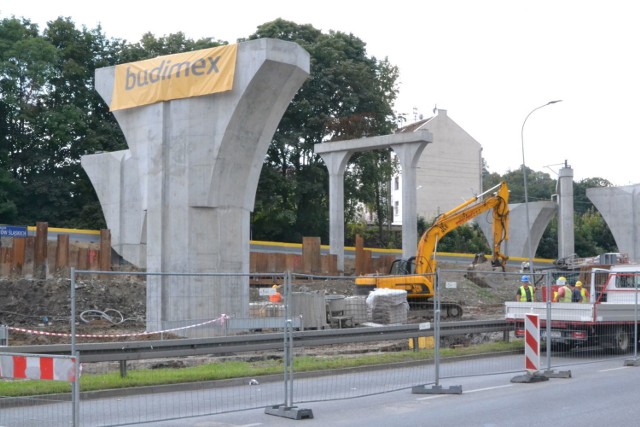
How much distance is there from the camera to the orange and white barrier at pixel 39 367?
7.96m

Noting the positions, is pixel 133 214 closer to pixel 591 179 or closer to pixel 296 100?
pixel 296 100

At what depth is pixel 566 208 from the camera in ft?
159

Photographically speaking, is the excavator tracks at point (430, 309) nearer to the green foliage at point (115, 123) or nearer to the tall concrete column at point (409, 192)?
the tall concrete column at point (409, 192)

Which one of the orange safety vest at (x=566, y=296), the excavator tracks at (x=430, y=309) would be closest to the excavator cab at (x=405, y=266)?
the excavator tracks at (x=430, y=309)

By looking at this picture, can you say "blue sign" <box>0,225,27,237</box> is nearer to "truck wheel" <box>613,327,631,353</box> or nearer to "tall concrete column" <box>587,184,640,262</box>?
"truck wheel" <box>613,327,631,353</box>

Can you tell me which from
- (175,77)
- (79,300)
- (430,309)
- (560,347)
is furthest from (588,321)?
(79,300)

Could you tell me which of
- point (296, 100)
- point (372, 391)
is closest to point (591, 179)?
point (296, 100)

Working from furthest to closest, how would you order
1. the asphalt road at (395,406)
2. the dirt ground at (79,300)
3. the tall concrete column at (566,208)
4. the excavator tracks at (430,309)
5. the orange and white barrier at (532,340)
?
the tall concrete column at (566,208) → the dirt ground at (79,300) → the excavator tracks at (430,309) → the orange and white barrier at (532,340) → the asphalt road at (395,406)

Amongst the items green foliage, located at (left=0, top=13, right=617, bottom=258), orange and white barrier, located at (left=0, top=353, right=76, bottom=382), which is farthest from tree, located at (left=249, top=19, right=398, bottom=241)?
orange and white barrier, located at (left=0, top=353, right=76, bottom=382)

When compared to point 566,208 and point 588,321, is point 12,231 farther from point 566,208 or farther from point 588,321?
point 566,208

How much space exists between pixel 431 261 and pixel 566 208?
22.6 m

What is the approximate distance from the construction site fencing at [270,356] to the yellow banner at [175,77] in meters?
5.09

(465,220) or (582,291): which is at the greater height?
(465,220)

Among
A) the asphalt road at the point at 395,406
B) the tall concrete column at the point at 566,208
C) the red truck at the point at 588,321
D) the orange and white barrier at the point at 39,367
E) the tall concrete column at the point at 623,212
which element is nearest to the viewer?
the orange and white barrier at the point at 39,367
